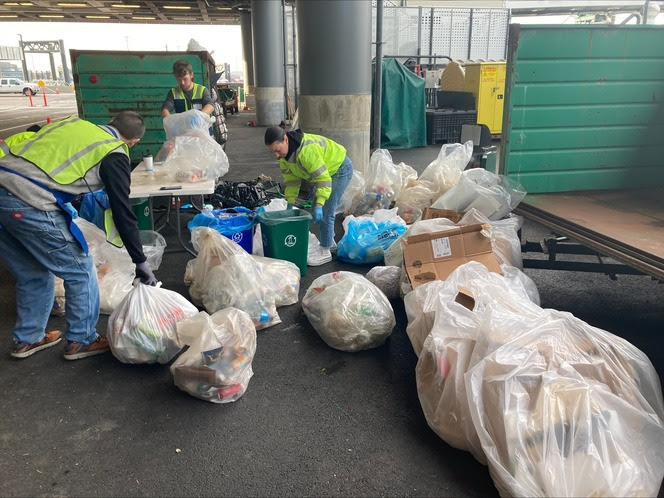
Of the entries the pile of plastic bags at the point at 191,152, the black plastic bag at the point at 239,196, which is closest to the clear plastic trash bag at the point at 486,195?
the pile of plastic bags at the point at 191,152

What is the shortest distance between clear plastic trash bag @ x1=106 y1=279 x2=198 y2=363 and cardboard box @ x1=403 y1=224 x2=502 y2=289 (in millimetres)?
1538

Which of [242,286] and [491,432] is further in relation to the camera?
[242,286]

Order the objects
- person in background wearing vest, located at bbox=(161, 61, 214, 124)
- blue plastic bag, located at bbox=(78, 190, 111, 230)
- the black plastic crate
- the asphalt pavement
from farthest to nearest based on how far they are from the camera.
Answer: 1. the black plastic crate
2. person in background wearing vest, located at bbox=(161, 61, 214, 124)
3. blue plastic bag, located at bbox=(78, 190, 111, 230)
4. the asphalt pavement

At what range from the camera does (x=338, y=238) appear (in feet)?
17.8

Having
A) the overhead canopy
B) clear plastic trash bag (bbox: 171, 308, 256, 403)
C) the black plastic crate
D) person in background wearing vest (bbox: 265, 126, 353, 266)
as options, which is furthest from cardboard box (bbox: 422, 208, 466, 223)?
the overhead canopy

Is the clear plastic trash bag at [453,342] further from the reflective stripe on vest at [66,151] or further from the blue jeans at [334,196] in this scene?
the blue jeans at [334,196]

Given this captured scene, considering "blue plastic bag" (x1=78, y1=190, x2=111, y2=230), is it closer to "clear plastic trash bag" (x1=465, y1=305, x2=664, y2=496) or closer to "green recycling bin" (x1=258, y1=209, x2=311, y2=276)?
"green recycling bin" (x1=258, y1=209, x2=311, y2=276)

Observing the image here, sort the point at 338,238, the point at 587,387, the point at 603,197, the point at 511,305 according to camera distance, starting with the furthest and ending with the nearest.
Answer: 1. the point at 338,238
2. the point at 603,197
3. the point at 511,305
4. the point at 587,387

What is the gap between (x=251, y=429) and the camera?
2.46 metres

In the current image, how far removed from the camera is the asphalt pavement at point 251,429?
2.13m

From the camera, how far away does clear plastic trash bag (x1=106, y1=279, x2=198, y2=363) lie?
2924 millimetres

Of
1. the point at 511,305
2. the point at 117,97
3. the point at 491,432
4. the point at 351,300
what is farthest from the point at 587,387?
the point at 117,97

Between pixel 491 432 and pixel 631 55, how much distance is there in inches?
109

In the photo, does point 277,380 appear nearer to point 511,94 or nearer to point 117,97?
point 511,94
